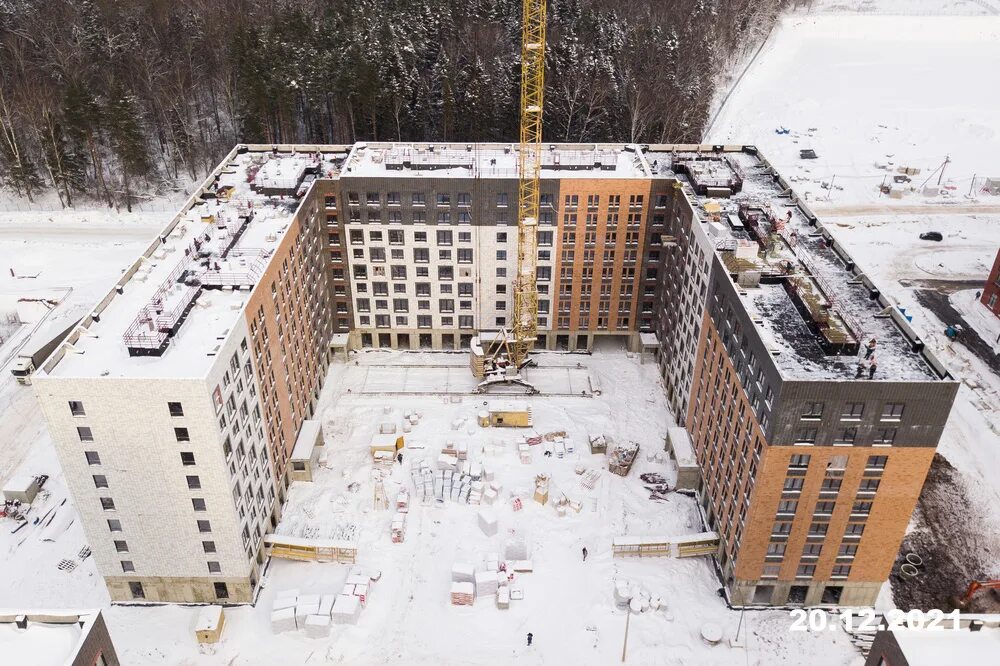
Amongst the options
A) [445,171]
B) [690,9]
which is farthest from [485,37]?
[445,171]

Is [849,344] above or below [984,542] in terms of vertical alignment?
above

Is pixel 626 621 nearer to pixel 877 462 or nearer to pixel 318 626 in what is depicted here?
pixel 877 462

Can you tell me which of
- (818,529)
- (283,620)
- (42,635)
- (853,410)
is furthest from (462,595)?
(853,410)

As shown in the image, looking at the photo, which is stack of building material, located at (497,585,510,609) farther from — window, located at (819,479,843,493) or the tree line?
the tree line

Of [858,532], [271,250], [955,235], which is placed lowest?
[955,235]

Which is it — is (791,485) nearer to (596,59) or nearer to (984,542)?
(984,542)

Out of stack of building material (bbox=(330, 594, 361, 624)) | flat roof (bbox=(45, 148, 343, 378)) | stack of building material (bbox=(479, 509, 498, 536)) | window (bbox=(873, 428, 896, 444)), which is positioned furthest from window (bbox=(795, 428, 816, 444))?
flat roof (bbox=(45, 148, 343, 378))

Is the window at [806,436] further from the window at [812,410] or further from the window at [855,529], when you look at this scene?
the window at [855,529]
